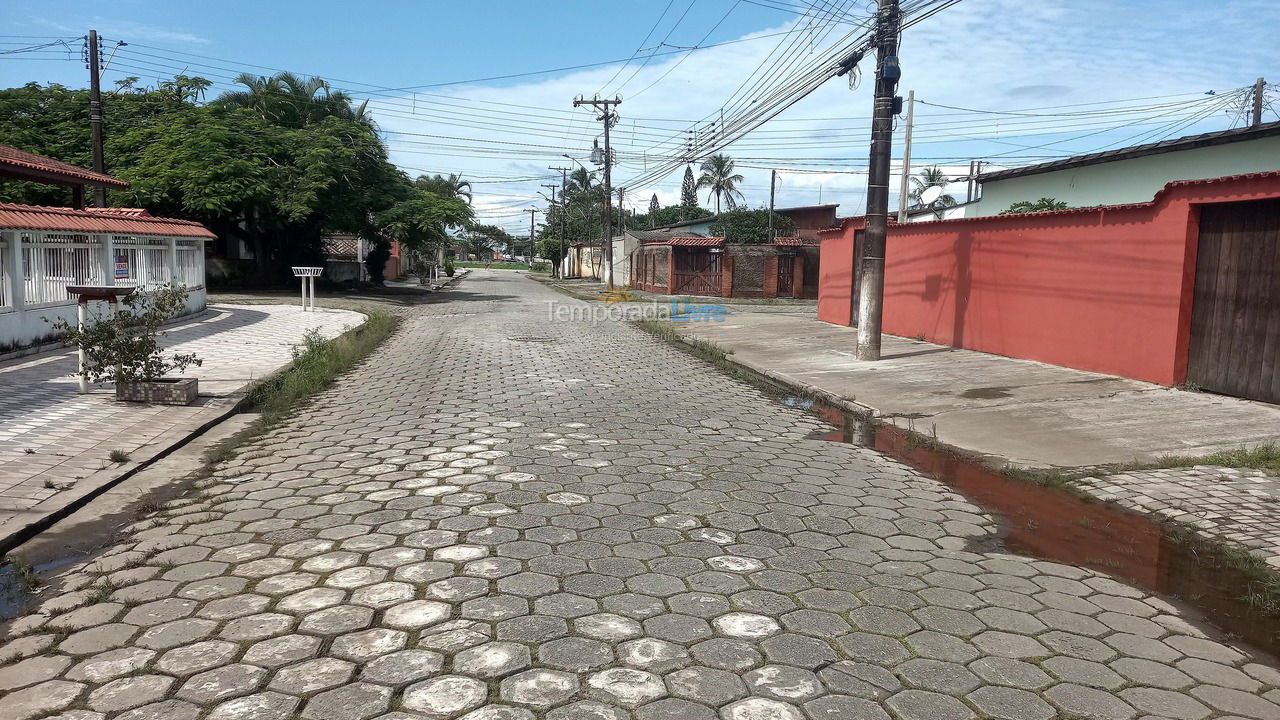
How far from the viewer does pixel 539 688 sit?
119 inches

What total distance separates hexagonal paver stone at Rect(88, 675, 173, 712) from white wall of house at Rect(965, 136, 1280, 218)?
15.3 metres

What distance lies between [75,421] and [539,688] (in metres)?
6.54

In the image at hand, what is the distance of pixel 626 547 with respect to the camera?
4.50 metres

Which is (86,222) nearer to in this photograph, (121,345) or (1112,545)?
(121,345)

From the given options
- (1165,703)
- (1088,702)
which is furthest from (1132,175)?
(1088,702)

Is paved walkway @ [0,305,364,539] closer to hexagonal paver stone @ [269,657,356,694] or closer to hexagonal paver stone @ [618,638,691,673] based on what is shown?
hexagonal paver stone @ [269,657,356,694]

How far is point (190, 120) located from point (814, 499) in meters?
29.4

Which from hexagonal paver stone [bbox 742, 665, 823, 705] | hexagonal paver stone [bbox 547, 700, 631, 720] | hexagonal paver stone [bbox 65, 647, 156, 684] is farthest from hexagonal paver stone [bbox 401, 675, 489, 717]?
hexagonal paver stone [bbox 65, 647, 156, 684]

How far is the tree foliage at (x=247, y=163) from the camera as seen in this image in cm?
2570

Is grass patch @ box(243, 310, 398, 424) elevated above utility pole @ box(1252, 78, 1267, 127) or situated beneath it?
situated beneath

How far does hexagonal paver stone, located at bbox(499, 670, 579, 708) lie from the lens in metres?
2.93

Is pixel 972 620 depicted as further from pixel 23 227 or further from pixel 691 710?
pixel 23 227

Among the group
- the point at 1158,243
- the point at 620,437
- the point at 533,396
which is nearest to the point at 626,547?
the point at 620,437

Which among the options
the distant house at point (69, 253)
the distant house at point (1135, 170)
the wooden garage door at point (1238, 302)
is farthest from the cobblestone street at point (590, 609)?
the distant house at point (1135, 170)
